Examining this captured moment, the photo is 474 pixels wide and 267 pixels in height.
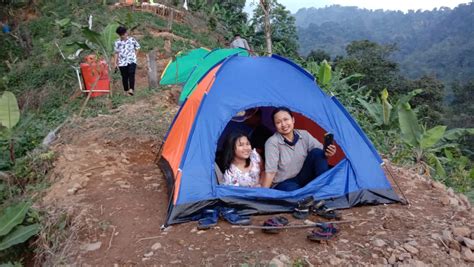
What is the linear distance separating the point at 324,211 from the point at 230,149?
1018 mm

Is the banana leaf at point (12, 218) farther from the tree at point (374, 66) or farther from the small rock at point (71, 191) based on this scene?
the tree at point (374, 66)

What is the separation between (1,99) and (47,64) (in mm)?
7718

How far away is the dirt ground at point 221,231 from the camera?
9.78 ft

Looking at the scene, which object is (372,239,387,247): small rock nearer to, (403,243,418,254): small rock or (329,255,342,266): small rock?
(403,243,418,254): small rock

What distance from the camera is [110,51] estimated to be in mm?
7684

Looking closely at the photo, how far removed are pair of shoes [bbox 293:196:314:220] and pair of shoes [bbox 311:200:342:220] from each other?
0.06m

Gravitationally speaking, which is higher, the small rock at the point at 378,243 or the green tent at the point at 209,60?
the green tent at the point at 209,60

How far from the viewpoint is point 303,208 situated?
3521 millimetres

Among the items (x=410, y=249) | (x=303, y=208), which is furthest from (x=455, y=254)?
(x=303, y=208)

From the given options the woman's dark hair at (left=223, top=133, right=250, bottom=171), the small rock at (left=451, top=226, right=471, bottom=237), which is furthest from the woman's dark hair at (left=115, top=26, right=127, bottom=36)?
the small rock at (left=451, top=226, right=471, bottom=237)

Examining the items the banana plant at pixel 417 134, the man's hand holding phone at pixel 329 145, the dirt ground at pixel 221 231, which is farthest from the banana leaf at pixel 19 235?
the banana plant at pixel 417 134

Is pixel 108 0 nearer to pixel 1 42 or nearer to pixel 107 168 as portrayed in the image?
pixel 1 42

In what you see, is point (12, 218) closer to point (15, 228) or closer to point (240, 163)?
point (15, 228)

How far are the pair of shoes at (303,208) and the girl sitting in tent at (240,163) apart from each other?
494mm
